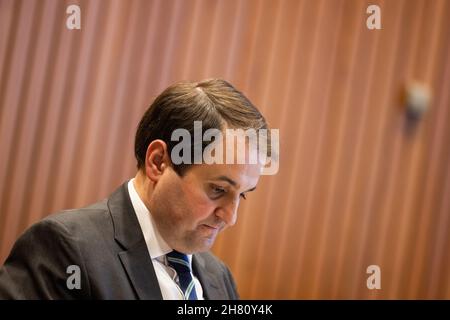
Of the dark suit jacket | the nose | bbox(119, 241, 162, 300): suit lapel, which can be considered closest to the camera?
the dark suit jacket

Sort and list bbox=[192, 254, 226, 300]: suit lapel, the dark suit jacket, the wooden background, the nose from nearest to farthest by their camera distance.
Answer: the dark suit jacket → the nose → bbox=[192, 254, 226, 300]: suit lapel → the wooden background

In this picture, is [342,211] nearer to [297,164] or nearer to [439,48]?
[297,164]

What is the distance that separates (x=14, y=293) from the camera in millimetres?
1431

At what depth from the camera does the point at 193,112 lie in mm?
1723

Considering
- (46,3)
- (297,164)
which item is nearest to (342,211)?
(297,164)

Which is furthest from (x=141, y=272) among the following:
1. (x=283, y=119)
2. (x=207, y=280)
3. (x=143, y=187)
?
(x=283, y=119)

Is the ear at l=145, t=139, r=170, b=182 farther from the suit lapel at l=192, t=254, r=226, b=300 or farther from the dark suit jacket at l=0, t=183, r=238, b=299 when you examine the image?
the suit lapel at l=192, t=254, r=226, b=300

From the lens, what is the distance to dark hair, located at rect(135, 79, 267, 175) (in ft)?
5.64

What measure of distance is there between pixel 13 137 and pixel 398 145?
1.91 meters

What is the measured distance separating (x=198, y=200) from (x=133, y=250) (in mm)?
241

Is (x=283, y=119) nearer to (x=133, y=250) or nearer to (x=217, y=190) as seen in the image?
(x=217, y=190)

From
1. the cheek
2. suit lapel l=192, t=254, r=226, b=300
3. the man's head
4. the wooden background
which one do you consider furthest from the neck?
the wooden background

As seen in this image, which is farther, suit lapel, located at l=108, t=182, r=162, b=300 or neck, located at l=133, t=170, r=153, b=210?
neck, located at l=133, t=170, r=153, b=210

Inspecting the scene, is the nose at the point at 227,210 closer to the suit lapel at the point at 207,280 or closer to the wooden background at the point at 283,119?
the suit lapel at the point at 207,280
